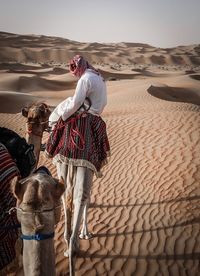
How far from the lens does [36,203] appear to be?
203cm

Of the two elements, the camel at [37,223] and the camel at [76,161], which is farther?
the camel at [76,161]

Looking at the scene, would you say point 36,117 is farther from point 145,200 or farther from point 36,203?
point 145,200

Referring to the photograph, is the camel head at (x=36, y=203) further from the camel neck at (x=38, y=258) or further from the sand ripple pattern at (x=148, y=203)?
the sand ripple pattern at (x=148, y=203)

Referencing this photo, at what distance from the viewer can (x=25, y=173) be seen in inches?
145

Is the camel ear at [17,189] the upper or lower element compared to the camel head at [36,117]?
upper

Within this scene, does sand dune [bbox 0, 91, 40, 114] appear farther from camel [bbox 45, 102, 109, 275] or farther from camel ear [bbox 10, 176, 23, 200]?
camel ear [bbox 10, 176, 23, 200]

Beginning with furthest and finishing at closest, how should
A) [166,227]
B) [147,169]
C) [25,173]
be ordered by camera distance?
[147,169] < [166,227] < [25,173]

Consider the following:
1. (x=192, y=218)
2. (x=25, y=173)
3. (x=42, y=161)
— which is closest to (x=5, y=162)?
(x=25, y=173)

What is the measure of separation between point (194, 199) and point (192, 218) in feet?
2.26

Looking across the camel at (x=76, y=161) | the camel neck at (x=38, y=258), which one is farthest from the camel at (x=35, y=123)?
the camel neck at (x=38, y=258)

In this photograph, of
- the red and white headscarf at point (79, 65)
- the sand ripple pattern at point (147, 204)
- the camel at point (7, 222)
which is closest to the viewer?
the camel at point (7, 222)

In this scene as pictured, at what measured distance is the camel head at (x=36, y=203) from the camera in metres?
2.03

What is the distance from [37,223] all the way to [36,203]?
0.12m

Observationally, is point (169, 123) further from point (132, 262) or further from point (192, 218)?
point (132, 262)
